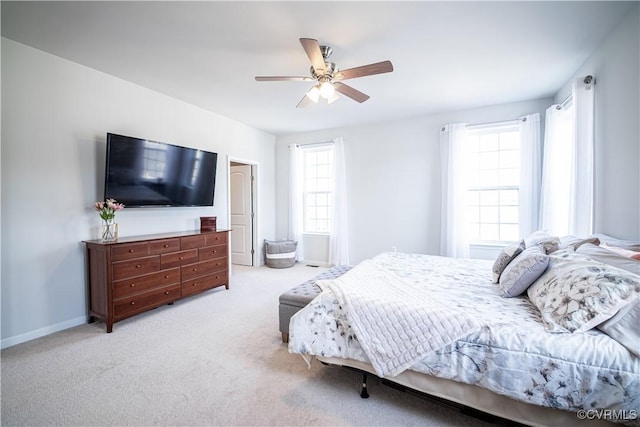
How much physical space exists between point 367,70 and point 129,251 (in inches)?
115

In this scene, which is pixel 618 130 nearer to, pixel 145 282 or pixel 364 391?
pixel 364 391

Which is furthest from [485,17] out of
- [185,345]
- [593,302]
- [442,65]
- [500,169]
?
[185,345]

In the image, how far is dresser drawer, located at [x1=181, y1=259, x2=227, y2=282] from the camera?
333cm

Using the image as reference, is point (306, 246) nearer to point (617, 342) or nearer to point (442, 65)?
point (442, 65)

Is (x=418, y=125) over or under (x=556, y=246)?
over

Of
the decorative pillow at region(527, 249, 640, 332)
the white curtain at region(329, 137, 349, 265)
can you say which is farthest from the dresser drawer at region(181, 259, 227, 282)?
the decorative pillow at region(527, 249, 640, 332)

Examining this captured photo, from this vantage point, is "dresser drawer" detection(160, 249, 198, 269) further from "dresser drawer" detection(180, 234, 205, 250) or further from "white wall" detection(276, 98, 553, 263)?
"white wall" detection(276, 98, 553, 263)

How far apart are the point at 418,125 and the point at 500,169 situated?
4.72 feet

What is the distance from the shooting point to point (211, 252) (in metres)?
3.69

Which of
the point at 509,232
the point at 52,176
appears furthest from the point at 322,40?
the point at 509,232

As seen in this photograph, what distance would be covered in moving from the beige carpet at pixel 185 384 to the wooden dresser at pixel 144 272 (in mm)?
250

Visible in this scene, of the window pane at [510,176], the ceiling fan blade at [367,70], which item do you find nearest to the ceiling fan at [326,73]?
the ceiling fan blade at [367,70]

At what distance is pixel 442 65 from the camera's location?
2789 mm

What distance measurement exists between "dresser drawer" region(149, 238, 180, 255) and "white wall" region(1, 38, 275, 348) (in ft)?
1.71
